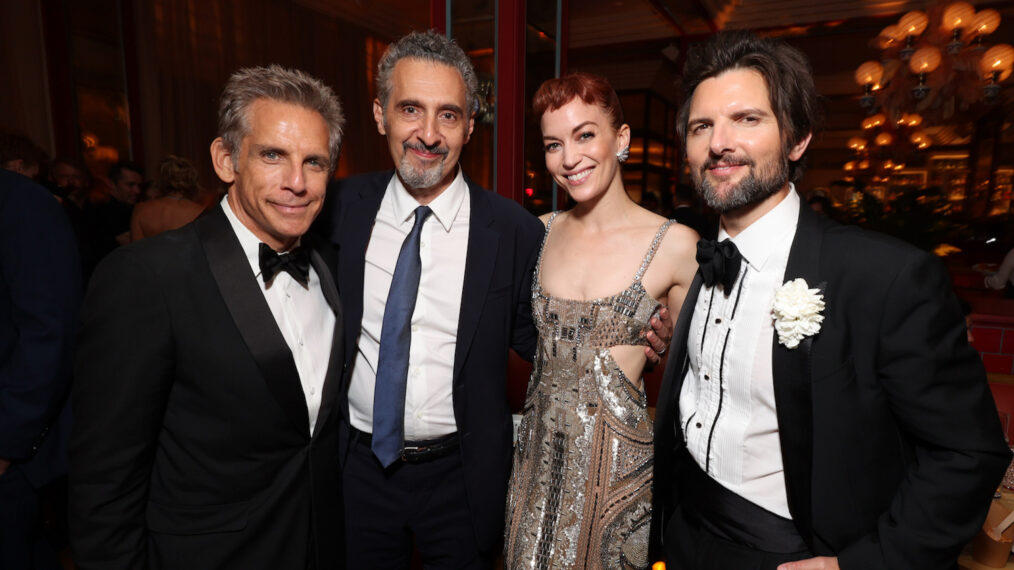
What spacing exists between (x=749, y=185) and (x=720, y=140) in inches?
5.0

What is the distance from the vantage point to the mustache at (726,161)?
1.26m

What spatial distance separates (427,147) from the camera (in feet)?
5.43

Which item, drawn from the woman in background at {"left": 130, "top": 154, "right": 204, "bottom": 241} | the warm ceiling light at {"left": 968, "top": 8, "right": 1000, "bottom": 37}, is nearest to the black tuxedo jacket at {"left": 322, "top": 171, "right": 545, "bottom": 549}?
the woman in background at {"left": 130, "top": 154, "right": 204, "bottom": 241}

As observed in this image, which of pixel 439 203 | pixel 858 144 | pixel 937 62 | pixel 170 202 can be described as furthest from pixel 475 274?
pixel 858 144

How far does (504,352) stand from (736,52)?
1.04 m

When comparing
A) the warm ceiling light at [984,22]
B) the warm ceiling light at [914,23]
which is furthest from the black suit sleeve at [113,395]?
the warm ceiling light at [984,22]

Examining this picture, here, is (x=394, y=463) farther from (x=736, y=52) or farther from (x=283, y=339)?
(x=736, y=52)

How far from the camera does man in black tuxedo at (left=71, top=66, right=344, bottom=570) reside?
109cm

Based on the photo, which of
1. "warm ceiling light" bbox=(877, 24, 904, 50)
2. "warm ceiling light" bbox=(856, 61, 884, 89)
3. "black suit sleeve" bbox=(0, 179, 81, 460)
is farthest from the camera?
"warm ceiling light" bbox=(856, 61, 884, 89)

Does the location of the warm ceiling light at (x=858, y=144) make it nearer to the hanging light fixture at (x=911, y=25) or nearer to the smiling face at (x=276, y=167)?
the hanging light fixture at (x=911, y=25)

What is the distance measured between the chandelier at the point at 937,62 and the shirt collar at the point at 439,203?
626 cm

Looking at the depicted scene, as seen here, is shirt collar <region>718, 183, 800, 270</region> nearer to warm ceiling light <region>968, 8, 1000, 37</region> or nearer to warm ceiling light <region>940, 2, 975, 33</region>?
warm ceiling light <region>940, 2, 975, 33</region>

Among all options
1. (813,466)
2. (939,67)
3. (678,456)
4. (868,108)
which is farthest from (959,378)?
(868,108)

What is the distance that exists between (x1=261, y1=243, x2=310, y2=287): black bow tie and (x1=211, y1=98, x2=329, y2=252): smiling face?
5 centimetres
